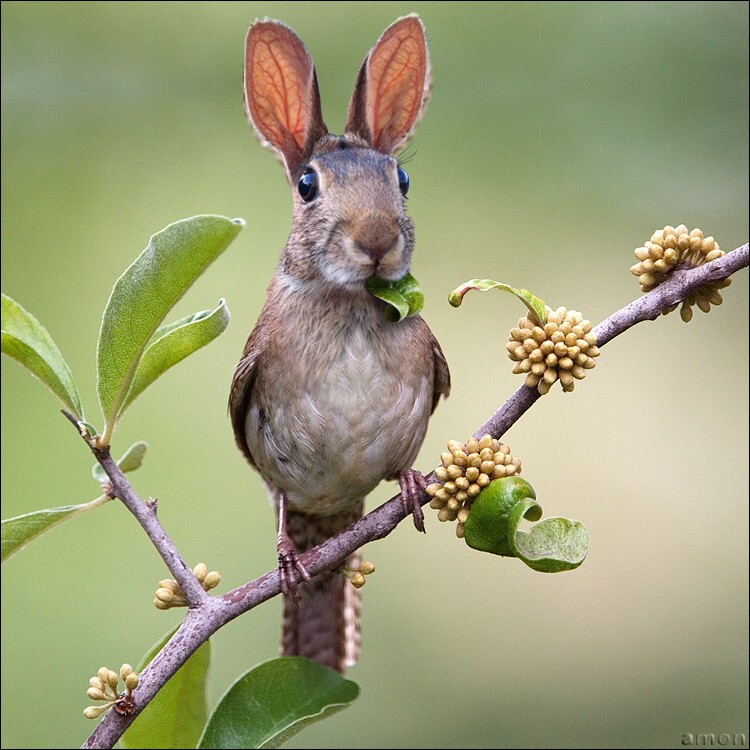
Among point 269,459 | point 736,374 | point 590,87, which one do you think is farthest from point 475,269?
point 269,459

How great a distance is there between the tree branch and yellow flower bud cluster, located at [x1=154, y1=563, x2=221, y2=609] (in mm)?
35

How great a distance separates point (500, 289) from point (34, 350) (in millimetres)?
743

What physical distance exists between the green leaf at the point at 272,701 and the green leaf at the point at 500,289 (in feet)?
2.49

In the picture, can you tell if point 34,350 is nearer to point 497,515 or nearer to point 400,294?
point 400,294

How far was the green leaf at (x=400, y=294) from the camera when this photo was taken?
1791 millimetres

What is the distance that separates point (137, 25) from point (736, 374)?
349cm

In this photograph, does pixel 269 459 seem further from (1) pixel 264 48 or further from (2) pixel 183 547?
(2) pixel 183 547

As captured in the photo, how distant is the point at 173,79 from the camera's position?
16.2ft

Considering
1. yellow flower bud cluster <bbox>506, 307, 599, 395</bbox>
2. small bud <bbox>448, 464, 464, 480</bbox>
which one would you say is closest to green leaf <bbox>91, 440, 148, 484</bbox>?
small bud <bbox>448, 464, 464, 480</bbox>

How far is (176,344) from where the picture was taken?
1.63m

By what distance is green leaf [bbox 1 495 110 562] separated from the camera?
1.57 metres

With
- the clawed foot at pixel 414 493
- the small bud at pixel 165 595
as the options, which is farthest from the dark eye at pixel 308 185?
the small bud at pixel 165 595

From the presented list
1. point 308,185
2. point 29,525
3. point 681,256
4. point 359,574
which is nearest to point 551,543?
point 359,574

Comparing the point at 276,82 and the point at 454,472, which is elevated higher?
the point at 276,82
